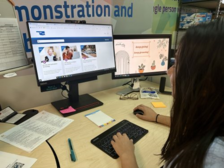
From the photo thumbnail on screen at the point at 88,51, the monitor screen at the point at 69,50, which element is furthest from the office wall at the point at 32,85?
the photo thumbnail on screen at the point at 88,51

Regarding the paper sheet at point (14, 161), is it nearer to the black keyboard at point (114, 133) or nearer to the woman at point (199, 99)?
the black keyboard at point (114, 133)

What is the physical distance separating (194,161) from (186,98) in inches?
7.3

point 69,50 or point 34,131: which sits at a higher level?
point 69,50

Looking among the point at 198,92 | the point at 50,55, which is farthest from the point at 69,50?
the point at 198,92

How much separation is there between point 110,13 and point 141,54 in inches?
16.8

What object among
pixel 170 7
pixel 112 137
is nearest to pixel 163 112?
pixel 112 137

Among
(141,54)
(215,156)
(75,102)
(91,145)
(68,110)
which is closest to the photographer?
(215,156)

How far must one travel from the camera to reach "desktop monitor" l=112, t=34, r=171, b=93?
4.10 ft

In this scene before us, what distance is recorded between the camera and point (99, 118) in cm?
97

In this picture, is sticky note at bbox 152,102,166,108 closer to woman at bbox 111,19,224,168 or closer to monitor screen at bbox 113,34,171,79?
monitor screen at bbox 113,34,171,79

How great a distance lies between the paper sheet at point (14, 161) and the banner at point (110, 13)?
0.61 m

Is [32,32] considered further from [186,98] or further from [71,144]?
[186,98]

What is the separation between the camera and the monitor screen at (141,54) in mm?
1251

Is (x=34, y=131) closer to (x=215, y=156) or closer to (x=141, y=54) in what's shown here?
(x=215, y=156)
